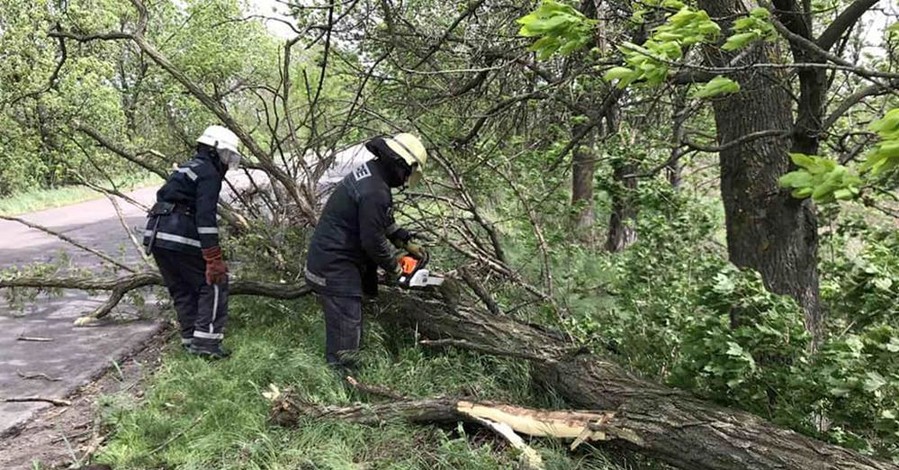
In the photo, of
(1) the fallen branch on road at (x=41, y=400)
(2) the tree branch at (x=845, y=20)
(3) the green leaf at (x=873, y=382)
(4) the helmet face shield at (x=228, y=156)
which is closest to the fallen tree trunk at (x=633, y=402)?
(3) the green leaf at (x=873, y=382)

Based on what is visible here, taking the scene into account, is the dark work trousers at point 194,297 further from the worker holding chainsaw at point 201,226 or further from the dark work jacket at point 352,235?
the dark work jacket at point 352,235

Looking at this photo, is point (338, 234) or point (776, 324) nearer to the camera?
point (776, 324)

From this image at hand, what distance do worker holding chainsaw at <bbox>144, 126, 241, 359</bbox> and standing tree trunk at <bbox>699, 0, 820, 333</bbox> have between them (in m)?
3.52

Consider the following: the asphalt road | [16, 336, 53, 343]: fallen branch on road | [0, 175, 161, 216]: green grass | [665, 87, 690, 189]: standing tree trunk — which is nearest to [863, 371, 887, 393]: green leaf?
[665, 87, 690, 189]: standing tree trunk

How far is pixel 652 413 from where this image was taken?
2.96 metres

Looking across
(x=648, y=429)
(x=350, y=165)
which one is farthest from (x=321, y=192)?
(x=648, y=429)

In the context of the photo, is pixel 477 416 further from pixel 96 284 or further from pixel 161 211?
pixel 96 284

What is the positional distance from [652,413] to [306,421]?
187cm

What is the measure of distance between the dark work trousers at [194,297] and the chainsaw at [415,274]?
1474 millimetres

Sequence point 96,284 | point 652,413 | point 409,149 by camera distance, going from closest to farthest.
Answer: point 652,413 < point 409,149 < point 96,284

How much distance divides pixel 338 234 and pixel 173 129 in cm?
365

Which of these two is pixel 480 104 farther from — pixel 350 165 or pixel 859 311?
pixel 859 311

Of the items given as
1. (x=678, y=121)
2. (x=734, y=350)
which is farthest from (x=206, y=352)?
(x=678, y=121)

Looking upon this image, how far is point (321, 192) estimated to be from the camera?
6.00 m
